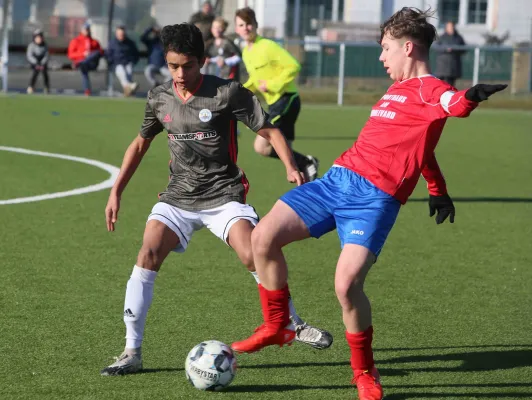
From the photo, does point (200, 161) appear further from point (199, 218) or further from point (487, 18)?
point (487, 18)

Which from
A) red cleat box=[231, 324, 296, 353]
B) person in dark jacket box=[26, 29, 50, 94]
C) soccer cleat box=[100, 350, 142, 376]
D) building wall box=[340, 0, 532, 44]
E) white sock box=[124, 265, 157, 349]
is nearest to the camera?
soccer cleat box=[100, 350, 142, 376]

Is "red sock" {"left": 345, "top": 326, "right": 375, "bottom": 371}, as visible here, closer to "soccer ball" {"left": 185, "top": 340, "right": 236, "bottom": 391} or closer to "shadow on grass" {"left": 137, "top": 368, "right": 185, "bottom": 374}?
"soccer ball" {"left": 185, "top": 340, "right": 236, "bottom": 391}

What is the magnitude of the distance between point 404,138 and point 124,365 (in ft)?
6.32

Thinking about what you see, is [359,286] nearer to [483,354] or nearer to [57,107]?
[483,354]

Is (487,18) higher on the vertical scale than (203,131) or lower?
higher

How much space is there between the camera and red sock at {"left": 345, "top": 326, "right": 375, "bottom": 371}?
Result: 5219mm

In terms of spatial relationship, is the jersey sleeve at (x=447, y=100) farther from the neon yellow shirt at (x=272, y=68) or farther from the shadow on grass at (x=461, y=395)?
the neon yellow shirt at (x=272, y=68)

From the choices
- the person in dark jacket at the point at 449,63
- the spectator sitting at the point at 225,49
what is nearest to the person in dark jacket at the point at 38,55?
the person in dark jacket at the point at 449,63

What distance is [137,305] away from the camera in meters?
5.62

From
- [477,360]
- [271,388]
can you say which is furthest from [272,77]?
[271,388]

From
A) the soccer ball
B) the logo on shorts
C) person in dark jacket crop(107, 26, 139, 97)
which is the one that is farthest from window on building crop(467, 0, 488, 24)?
the soccer ball

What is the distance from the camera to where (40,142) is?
54.6 feet

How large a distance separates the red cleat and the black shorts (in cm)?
695

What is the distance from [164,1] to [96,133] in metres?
13.4
